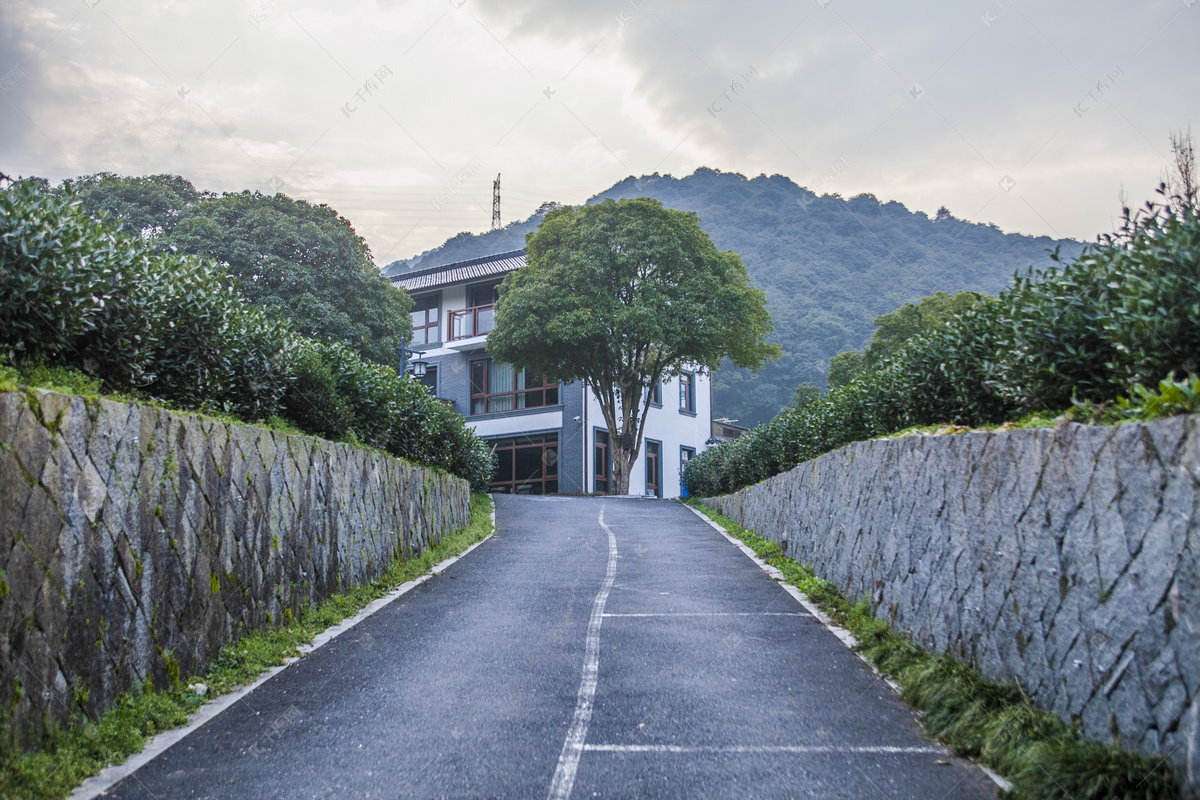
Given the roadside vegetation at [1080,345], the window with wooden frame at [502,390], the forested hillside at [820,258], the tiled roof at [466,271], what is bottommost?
the roadside vegetation at [1080,345]

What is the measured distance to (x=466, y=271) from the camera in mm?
42438

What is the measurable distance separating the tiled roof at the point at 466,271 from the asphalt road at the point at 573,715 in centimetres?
3221

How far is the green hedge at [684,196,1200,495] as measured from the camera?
200 inches

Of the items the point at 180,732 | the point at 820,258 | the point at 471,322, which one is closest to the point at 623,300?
the point at 471,322

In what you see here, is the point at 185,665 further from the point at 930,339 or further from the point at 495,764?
the point at 930,339

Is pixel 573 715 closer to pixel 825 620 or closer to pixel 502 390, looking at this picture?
pixel 825 620

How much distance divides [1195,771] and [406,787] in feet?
12.7

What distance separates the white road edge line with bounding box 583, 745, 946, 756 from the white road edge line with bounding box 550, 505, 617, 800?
0.49 ft

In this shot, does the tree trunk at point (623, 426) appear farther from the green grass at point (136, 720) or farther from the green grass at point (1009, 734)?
the green grass at point (1009, 734)

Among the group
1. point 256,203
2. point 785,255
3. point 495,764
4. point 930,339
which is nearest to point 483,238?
point 785,255

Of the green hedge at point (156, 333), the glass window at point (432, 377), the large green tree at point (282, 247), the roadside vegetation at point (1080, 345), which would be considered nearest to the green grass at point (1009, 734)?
the roadside vegetation at point (1080, 345)

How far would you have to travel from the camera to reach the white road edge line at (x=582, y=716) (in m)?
4.93

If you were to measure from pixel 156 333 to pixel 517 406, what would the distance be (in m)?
33.2

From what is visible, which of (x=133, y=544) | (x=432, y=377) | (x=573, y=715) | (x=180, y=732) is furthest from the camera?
(x=432, y=377)
